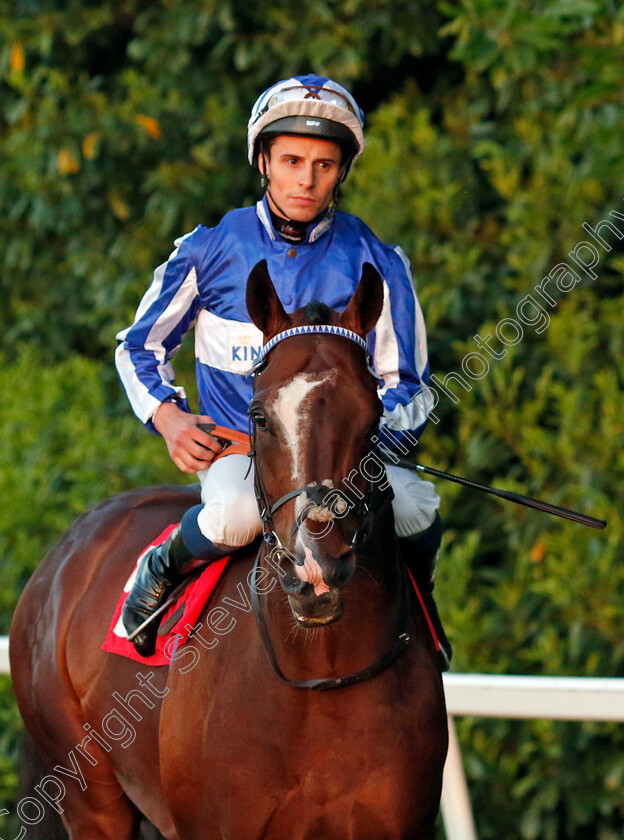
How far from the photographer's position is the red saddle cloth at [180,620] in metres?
2.66

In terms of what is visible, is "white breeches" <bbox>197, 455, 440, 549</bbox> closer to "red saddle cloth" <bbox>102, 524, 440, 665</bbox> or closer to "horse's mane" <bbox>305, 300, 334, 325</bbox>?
"red saddle cloth" <bbox>102, 524, 440, 665</bbox>

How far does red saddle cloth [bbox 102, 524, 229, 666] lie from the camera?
266 cm

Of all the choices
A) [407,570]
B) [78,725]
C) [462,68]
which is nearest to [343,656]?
[407,570]

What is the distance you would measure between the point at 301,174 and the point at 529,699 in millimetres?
1886

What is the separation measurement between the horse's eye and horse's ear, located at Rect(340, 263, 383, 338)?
1.00 ft

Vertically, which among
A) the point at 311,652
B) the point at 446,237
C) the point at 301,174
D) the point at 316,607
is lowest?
the point at 446,237

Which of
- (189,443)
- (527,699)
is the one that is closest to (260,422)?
(189,443)

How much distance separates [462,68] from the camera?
6578mm

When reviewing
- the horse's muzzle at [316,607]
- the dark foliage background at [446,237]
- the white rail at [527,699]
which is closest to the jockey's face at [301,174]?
the horse's muzzle at [316,607]

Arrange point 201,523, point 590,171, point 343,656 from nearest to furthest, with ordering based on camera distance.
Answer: point 343,656 → point 201,523 → point 590,171

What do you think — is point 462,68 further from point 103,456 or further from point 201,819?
point 201,819

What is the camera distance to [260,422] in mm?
2256

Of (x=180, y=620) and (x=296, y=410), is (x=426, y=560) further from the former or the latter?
(x=296, y=410)

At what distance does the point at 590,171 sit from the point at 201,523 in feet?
11.1
